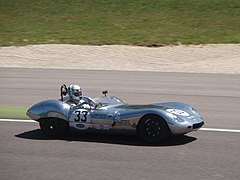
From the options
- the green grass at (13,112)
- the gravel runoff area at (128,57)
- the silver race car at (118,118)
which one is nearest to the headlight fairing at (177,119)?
the silver race car at (118,118)

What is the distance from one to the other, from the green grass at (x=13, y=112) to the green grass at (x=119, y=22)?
45.0 ft

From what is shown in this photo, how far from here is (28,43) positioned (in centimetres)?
2811

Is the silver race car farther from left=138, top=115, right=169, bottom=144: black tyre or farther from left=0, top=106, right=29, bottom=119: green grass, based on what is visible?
left=0, top=106, right=29, bottom=119: green grass

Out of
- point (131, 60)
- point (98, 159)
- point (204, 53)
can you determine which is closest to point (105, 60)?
point (131, 60)

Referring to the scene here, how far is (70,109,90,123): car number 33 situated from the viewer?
10.5 metres

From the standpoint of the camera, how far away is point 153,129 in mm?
10250

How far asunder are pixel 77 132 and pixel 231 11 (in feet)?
89.3

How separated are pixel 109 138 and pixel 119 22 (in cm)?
2403

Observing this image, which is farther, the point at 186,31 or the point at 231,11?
the point at 231,11

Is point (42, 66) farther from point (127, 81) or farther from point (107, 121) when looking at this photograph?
point (107, 121)

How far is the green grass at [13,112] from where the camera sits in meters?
13.1

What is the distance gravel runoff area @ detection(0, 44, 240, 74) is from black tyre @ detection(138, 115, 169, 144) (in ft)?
32.9

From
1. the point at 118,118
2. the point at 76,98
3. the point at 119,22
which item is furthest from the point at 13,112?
the point at 119,22

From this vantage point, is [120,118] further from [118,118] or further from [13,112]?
[13,112]
